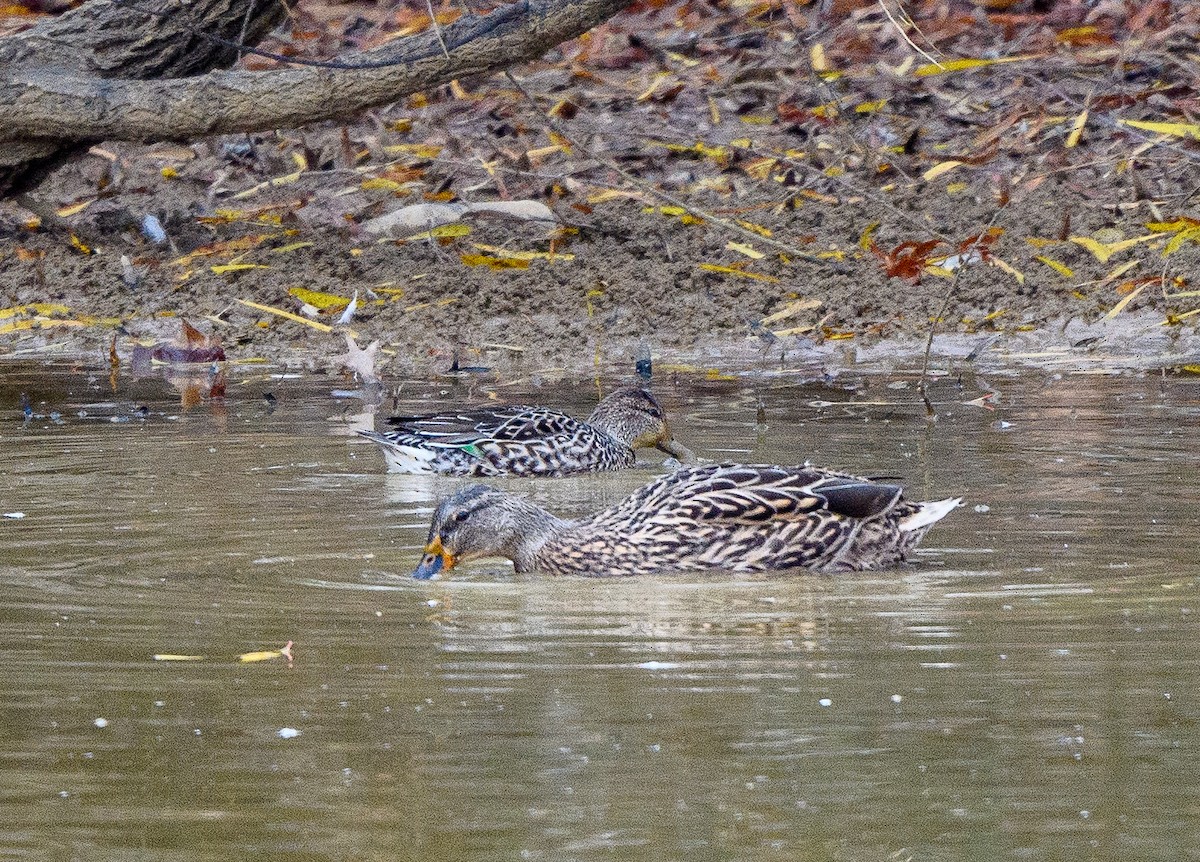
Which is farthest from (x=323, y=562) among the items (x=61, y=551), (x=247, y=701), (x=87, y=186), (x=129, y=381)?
(x=87, y=186)

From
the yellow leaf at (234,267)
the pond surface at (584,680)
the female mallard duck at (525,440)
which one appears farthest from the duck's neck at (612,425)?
the yellow leaf at (234,267)

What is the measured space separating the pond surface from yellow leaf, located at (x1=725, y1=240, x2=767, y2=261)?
14.5 ft

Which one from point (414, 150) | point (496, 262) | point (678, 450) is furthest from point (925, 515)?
point (414, 150)

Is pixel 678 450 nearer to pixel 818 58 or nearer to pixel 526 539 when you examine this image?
pixel 526 539

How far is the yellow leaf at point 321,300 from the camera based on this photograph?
14180mm

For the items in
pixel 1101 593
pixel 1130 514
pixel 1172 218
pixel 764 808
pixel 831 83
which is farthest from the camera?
pixel 831 83

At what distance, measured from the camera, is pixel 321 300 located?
46.5ft

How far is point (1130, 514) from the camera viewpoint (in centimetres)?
820

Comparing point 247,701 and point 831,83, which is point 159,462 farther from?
point 831,83

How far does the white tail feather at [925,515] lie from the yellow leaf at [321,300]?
7058 mm

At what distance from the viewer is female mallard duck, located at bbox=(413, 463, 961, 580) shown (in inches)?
304

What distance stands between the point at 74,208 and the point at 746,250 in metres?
4.93

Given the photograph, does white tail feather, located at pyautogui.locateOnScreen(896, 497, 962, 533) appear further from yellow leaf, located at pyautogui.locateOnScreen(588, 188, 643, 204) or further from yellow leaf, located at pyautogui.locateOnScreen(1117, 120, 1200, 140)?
yellow leaf, located at pyautogui.locateOnScreen(588, 188, 643, 204)

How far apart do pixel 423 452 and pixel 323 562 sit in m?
2.56
